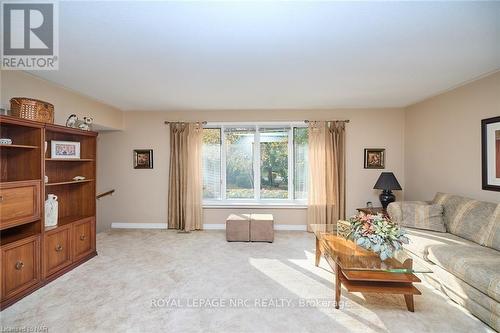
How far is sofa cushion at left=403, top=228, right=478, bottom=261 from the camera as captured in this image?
261cm

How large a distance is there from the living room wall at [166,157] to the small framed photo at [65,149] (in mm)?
1698

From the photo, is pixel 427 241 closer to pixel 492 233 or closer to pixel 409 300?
pixel 492 233

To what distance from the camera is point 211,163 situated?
4.97 m

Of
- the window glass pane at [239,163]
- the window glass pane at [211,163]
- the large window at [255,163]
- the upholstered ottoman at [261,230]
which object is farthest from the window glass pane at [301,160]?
the window glass pane at [211,163]

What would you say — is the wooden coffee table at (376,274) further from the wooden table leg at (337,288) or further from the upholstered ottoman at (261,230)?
the upholstered ottoman at (261,230)

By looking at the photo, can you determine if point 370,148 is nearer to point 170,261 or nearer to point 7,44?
point 170,261

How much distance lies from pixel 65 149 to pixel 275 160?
140 inches

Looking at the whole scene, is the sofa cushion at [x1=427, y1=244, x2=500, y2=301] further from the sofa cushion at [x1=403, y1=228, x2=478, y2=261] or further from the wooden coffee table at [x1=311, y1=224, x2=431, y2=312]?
the wooden coffee table at [x1=311, y1=224, x2=431, y2=312]

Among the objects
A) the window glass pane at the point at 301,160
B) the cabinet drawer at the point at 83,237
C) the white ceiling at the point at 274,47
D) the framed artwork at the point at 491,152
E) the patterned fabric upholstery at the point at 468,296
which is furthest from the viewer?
the window glass pane at the point at 301,160

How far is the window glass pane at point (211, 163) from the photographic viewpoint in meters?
4.97

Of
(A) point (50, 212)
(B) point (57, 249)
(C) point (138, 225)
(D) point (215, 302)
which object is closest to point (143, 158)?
(C) point (138, 225)

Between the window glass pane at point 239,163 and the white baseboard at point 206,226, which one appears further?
the window glass pane at point 239,163

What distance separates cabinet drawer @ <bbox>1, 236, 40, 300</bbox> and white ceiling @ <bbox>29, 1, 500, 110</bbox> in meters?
2.02

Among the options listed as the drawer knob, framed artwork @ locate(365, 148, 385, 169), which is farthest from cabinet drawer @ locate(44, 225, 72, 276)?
framed artwork @ locate(365, 148, 385, 169)
